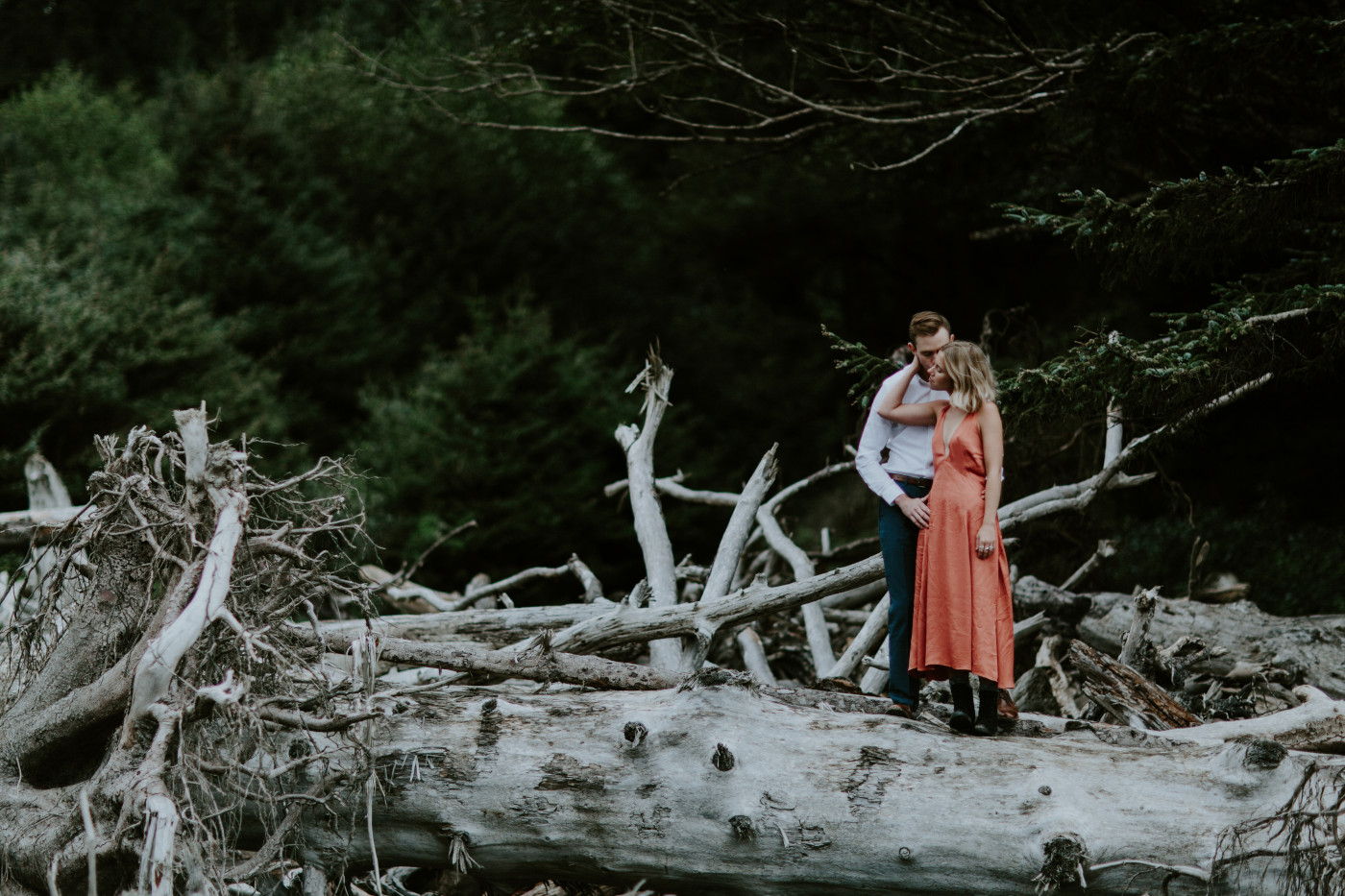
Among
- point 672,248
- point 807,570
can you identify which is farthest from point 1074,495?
point 672,248

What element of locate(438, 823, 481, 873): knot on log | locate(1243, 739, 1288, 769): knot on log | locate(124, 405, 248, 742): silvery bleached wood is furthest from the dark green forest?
locate(1243, 739, 1288, 769): knot on log

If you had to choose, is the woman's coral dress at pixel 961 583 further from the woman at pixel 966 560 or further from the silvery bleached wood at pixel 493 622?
the silvery bleached wood at pixel 493 622

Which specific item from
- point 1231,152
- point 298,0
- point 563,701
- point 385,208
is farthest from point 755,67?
point 298,0

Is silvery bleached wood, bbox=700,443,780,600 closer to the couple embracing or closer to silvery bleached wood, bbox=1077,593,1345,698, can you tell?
the couple embracing

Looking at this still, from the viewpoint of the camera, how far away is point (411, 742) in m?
3.99

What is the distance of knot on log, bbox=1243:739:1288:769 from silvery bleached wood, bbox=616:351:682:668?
2.68 metres

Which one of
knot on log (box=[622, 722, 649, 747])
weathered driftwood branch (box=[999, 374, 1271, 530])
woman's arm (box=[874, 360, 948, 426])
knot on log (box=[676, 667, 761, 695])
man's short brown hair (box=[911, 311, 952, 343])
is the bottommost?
knot on log (box=[622, 722, 649, 747])

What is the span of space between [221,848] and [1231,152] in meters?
8.44

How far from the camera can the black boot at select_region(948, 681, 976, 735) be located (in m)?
3.89

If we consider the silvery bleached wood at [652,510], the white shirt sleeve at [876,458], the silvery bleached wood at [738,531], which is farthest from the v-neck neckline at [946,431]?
the silvery bleached wood at [652,510]

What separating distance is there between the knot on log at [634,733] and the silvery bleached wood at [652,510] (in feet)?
5.10

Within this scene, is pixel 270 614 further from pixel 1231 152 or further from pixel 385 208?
pixel 385 208

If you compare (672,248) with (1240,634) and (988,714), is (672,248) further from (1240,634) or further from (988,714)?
(988,714)

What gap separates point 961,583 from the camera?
3883 mm
